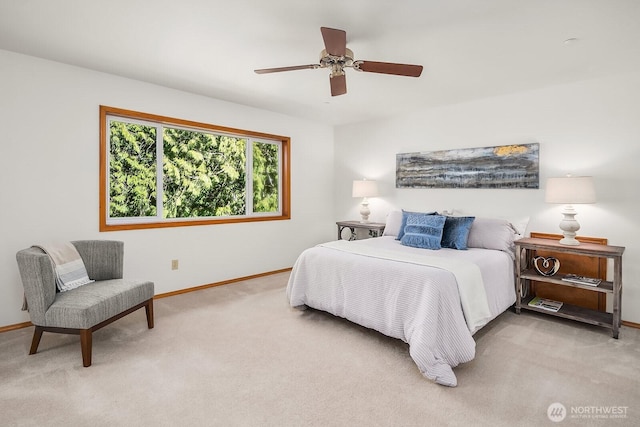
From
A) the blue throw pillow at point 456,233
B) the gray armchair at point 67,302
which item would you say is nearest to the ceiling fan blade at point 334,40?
the blue throw pillow at point 456,233

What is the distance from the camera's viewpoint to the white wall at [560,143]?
3.20 metres

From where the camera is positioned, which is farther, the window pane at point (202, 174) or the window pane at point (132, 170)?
the window pane at point (202, 174)

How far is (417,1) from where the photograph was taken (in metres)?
2.04

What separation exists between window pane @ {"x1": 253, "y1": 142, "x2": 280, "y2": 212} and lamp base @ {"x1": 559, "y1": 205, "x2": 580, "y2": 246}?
3598 millimetres

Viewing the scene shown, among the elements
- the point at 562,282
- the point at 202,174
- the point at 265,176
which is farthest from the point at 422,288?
the point at 265,176

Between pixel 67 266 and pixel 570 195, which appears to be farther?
pixel 570 195

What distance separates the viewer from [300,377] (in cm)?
224

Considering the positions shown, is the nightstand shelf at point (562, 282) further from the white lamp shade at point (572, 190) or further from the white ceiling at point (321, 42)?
the white ceiling at point (321, 42)

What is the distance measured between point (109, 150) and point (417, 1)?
3.24 metres

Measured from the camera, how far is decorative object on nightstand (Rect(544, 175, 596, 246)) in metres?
3.09

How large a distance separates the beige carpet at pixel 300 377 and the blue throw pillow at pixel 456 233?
825mm

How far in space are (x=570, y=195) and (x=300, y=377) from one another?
2.84m

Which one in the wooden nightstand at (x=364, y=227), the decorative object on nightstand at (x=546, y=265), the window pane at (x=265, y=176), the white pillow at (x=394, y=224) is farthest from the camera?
the window pane at (x=265, y=176)

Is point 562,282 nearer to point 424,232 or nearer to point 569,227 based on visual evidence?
point 569,227
